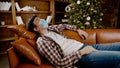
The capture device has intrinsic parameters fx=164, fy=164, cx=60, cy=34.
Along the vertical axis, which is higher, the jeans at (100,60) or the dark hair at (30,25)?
the dark hair at (30,25)

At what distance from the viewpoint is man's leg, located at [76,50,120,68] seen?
153 centimetres

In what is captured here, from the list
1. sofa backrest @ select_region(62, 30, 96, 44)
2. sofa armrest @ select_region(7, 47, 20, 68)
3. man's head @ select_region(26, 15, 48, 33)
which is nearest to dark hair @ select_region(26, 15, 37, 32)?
man's head @ select_region(26, 15, 48, 33)

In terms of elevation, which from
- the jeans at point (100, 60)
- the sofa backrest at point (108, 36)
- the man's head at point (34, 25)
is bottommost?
the jeans at point (100, 60)

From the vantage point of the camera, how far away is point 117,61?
4.97ft

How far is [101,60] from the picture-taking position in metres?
1.56

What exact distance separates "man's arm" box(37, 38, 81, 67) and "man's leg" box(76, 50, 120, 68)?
0.09 meters

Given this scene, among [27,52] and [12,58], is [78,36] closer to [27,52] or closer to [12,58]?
[27,52]

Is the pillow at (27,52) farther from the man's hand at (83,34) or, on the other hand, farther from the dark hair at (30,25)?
the man's hand at (83,34)

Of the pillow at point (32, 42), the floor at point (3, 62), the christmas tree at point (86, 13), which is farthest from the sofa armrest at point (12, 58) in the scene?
the christmas tree at point (86, 13)

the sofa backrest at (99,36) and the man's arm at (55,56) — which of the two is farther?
the sofa backrest at (99,36)

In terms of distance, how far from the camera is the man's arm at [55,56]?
1.59 metres

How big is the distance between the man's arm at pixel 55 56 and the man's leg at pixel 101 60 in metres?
0.09

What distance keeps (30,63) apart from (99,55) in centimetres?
71

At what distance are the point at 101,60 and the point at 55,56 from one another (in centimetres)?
44
